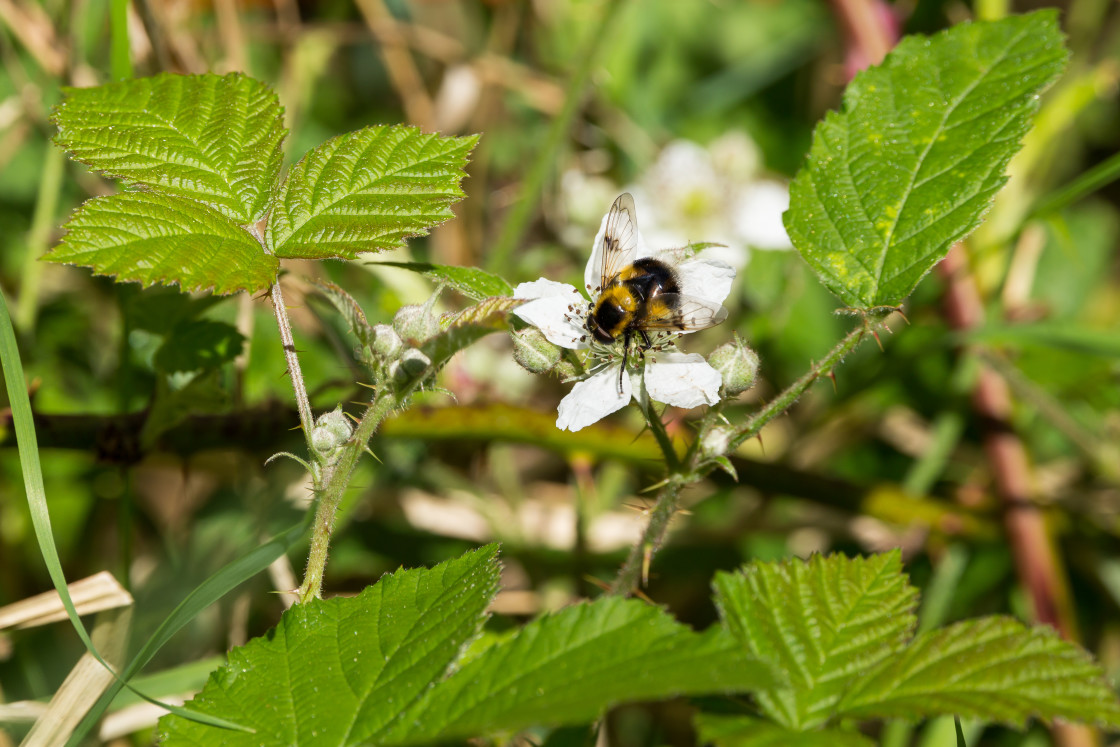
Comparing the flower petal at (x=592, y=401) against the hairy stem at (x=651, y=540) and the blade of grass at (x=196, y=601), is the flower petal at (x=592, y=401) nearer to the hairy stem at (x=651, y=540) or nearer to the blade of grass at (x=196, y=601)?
the hairy stem at (x=651, y=540)

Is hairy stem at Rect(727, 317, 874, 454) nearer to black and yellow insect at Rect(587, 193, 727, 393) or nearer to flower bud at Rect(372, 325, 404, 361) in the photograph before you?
black and yellow insect at Rect(587, 193, 727, 393)

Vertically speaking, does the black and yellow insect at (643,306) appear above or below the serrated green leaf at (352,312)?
below

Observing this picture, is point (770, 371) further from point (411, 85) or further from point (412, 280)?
point (411, 85)

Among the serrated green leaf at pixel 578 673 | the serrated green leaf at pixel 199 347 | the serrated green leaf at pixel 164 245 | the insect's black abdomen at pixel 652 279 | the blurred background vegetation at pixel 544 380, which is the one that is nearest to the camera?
the serrated green leaf at pixel 578 673

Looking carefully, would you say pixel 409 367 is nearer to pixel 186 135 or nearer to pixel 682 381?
pixel 682 381

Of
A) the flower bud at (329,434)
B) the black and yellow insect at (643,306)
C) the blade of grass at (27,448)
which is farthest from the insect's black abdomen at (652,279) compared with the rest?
the blade of grass at (27,448)

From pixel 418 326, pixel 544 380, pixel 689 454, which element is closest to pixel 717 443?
pixel 689 454
